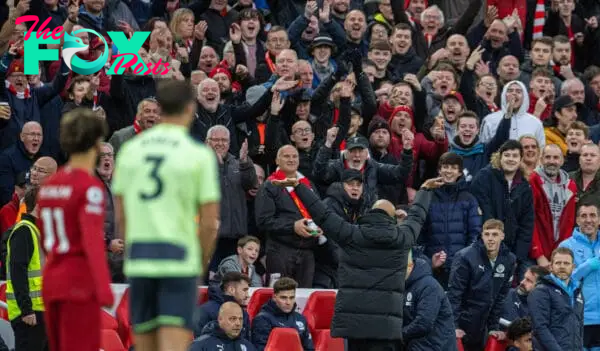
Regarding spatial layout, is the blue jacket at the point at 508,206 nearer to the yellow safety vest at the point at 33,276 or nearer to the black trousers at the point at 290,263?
the black trousers at the point at 290,263

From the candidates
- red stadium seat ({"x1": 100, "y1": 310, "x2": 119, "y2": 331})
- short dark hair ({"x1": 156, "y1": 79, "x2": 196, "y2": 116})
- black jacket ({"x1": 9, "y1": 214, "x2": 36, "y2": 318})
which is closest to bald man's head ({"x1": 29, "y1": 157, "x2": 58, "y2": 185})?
red stadium seat ({"x1": 100, "y1": 310, "x2": 119, "y2": 331})

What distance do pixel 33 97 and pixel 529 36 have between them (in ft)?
29.5

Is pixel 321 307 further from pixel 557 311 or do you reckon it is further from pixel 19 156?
pixel 19 156

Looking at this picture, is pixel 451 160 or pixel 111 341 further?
pixel 451 160

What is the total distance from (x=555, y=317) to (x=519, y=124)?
367cm

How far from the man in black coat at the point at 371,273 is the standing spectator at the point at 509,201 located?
3505 millimetres

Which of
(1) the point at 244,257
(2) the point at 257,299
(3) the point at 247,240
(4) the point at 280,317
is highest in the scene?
(3) the point at 247,240

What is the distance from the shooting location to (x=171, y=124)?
9.34m

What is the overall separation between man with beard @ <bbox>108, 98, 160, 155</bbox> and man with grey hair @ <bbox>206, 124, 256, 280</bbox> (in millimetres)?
629

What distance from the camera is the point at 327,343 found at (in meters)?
15.8

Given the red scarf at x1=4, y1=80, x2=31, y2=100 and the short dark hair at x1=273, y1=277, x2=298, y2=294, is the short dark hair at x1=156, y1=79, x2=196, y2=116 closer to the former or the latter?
the short dark hair at x1=273, y1=277, x2=298, y2=294

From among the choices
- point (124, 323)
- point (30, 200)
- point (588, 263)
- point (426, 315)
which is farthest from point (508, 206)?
point (30, 200)

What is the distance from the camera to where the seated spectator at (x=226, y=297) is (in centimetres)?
1528

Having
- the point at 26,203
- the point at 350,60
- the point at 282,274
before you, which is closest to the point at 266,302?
the point at 282,274
